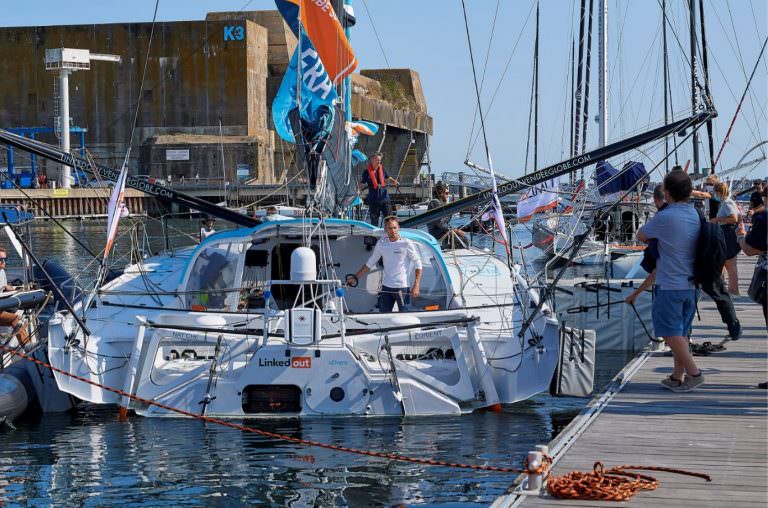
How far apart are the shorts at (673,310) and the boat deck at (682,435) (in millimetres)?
629

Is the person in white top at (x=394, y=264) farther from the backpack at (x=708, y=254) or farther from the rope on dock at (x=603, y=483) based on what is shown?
the rope on dock at (x=603, y=483)

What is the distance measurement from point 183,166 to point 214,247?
5589 cm

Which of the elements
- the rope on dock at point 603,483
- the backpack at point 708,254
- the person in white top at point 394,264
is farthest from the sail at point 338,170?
the rope on dock at point 603,483

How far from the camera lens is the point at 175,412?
9711 millimetres

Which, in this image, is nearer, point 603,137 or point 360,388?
point 360,388

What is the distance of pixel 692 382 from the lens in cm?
866

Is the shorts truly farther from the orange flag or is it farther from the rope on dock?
the orange flag

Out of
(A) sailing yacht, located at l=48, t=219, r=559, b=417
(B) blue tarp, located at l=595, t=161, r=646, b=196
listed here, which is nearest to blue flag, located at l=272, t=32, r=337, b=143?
(A) sailing yacht, located at l=48, t=219, r=559, b=417

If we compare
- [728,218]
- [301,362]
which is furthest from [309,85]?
[728,218]

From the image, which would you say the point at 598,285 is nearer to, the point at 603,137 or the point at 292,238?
the point at 292,238

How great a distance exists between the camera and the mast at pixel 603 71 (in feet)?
81.4

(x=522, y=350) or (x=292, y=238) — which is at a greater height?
(x=292, y=238)

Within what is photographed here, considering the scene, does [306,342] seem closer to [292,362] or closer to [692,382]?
[292,362]

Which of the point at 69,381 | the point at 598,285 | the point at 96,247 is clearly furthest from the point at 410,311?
the point at 96,247
